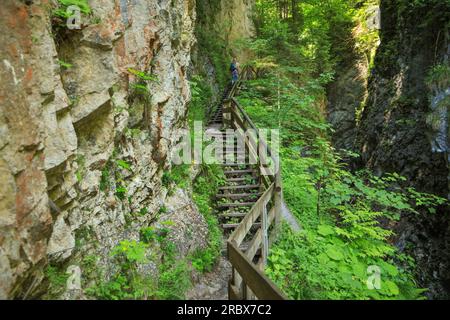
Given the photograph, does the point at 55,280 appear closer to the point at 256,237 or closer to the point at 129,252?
the point at 129,252

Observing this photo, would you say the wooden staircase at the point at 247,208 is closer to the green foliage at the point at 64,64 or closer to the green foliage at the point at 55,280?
the green foliage at the point at 55,280

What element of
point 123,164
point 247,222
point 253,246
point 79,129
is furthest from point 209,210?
point 79,129

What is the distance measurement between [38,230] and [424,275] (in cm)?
1017

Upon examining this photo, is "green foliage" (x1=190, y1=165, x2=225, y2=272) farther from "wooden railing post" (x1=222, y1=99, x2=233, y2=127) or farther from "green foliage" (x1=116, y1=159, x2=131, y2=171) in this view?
"wooden railing post" (x1=222, y1=99, x2=233, y2=127)

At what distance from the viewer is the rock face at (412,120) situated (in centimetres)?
884

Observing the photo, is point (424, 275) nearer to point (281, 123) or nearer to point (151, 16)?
point (281, 123)

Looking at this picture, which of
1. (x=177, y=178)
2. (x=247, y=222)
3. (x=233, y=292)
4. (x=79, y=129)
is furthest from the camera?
(x=177, y=178)

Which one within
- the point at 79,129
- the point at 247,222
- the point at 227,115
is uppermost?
the point at 227,115

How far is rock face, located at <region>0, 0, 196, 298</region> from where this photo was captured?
2896 millimetres

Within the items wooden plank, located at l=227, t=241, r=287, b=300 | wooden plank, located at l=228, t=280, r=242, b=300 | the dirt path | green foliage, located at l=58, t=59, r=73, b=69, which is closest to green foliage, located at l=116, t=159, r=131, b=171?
green foliage, located at l=58, t=59, r=73, b=69

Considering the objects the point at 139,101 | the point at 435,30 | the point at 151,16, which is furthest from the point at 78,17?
the point at 435,30

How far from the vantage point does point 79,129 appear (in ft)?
14.7

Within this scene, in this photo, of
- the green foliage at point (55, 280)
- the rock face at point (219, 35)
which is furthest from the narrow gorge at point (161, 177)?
the rock face at point (219, 35)

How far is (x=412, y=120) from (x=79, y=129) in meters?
11.5
